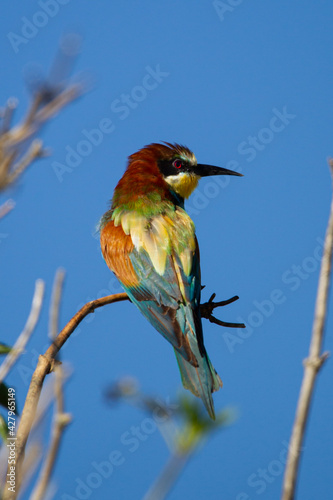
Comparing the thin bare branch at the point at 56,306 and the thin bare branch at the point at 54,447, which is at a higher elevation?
the thin bare branch at the point at 56,306

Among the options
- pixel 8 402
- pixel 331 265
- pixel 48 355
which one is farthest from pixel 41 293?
pixel 331 265

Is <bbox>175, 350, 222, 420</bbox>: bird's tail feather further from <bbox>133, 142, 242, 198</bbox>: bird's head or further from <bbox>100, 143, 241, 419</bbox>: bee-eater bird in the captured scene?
<bbox>133, 142, 242, 198</bbox>: bird's head

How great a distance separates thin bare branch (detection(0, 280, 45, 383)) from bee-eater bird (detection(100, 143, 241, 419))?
1.59 metres

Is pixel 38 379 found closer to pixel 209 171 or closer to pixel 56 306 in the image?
pixel 56 306

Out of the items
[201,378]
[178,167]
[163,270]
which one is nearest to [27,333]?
[201,378]

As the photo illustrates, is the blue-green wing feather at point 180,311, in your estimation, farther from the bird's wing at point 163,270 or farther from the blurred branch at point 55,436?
the blurred branch at point 55,436

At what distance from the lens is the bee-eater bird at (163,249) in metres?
3.30

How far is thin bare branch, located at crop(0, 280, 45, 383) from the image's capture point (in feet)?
4.38

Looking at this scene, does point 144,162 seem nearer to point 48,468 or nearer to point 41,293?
point 41,293

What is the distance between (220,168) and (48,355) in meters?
3.29

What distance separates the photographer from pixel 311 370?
3.59ft

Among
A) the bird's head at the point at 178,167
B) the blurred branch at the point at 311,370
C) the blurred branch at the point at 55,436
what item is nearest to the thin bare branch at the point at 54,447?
the blurred branch at the point at 55,436

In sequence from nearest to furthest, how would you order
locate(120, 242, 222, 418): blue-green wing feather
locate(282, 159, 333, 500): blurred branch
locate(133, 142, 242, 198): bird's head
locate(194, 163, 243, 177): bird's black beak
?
locate(282, 159, 333, 500): blurred branch < locate(120, 242, 222, 418): blue-green wing feather < locate(133, 142, 242, 198): bird's head < locate(194, 163, 243, 177): bird's black beak

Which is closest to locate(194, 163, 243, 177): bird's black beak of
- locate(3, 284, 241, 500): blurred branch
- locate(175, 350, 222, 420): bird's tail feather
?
locate(175, 350, 222, 420): bird's tail feather
